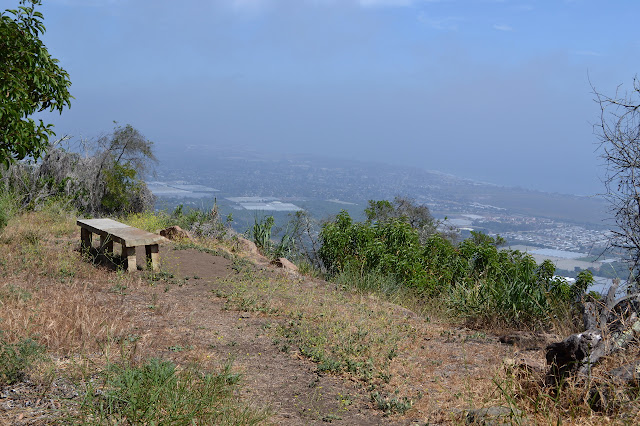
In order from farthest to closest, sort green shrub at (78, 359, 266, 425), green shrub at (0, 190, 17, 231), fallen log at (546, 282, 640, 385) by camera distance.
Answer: green shrub at (0, 190, 17, 231)
fallen log at (546, 282, 640, 385)
green shrub at (78, 359, 266, 425)

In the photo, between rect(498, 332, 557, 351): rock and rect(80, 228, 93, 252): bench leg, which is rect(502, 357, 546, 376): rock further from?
rect(80, 228, 93, 252): bench leg

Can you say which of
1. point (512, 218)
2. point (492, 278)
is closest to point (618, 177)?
point (492, 278)

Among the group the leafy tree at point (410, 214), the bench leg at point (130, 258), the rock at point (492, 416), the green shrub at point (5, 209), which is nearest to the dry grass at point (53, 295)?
the green shrub at point (5, 209)

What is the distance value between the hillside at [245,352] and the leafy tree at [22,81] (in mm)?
1545

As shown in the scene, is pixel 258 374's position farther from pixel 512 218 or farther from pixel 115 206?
pixel 512 218

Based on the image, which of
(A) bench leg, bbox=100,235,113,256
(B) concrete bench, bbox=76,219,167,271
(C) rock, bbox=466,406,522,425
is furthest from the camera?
(A) bench leg, bbox=100,235,113,256

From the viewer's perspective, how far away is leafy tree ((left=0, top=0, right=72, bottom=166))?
20.6 feet

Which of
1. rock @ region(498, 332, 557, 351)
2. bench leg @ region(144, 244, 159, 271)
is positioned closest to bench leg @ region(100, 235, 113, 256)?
bench leg @ region(144, 244, 159, 271)

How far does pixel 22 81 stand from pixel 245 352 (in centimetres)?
450

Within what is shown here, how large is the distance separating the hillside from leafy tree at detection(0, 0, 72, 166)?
1545mm

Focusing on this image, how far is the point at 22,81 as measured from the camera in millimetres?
6648

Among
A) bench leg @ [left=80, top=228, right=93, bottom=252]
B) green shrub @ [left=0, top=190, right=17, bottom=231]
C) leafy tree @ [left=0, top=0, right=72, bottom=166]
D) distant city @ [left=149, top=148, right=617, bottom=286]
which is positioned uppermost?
leafy tree @ [left=0, top=0, right=72, bottom=166]

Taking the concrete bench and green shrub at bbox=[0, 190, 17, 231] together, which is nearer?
the concrete bench

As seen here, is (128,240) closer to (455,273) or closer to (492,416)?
(455,273)
